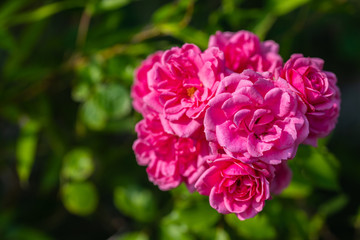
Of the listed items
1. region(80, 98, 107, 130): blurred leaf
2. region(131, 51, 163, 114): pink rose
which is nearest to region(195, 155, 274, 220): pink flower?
region(131, 51, 163, 114): pink rose

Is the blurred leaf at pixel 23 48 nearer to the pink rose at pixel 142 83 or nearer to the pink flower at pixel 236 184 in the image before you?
the pink rose at pixel 142 83

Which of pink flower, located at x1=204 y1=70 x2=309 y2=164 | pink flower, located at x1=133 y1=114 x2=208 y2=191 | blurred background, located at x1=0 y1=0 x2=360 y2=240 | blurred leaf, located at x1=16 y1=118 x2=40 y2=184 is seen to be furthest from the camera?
blurred leaf, located at x1=16 y1=118 x2=40 y2=184

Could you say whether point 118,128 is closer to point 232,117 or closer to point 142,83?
point 142,83

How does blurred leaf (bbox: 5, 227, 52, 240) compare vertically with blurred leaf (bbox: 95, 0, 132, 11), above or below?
below

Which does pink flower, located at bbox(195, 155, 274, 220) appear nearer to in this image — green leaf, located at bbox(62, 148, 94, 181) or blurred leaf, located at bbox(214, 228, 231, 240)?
blurred leaf, located at bbox(214, 228, 231, 240)

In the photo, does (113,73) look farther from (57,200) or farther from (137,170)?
(57,200)

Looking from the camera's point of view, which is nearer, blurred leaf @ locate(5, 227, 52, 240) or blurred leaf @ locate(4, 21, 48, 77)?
blurred leaf @ locate(4, 21, 48, 77)

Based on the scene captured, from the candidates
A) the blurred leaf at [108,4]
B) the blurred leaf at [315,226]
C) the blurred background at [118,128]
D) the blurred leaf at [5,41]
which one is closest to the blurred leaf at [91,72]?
the blurred background at [118,128]

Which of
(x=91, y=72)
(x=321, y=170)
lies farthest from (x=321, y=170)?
(x=91, y=72)
